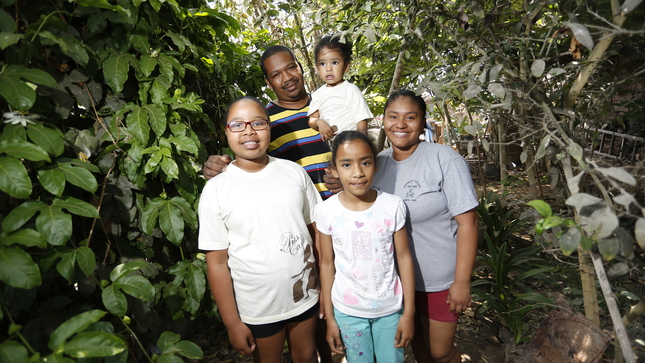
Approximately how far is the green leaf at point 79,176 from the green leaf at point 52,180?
3 centimetres

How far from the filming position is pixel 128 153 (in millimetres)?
1700

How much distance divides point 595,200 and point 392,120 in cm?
84

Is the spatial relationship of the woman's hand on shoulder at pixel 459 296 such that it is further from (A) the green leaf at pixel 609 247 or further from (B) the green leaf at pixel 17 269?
(B) the green leaf at pixel 17 269

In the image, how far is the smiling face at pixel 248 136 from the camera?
5.33 ft

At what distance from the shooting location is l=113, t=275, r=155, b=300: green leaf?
1.43 m

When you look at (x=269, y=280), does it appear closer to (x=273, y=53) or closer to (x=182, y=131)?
(x=182, y=131)

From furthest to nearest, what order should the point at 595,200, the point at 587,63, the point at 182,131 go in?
the point at 182,131, the point at 587,63, the point at 595,200

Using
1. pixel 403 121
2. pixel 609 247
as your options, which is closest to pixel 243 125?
pixel 403 121

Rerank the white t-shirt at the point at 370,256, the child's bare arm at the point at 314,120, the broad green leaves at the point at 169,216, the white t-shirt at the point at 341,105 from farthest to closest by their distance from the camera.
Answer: the white t-shirt at the point at 341,105, the child's bare arm at the point at 314,120, the broad green leaves at the point at 169,216, the white t-shirt at the point at 370,256

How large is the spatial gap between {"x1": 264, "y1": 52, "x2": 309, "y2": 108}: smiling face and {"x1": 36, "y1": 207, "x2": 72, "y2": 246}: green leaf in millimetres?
1208

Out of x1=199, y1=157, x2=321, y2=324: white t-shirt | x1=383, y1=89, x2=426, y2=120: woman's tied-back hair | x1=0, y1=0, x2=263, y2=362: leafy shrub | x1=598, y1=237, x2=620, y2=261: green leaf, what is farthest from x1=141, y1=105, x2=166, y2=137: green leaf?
x1=598, y1=237, x2=620, y2=261: green leaf

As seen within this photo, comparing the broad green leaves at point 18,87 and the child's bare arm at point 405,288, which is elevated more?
the broad green leaves at point 18,87

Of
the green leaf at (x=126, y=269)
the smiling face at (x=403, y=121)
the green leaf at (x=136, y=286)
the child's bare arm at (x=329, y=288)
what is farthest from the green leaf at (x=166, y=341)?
the smiling face at (x=403, y=121)

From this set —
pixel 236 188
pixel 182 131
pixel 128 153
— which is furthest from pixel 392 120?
pixel 128 153
